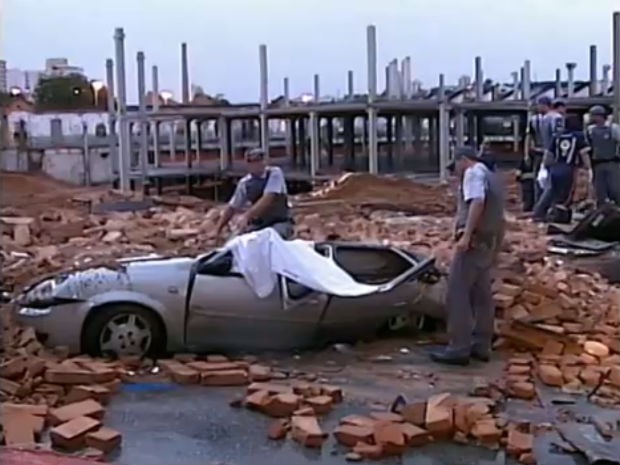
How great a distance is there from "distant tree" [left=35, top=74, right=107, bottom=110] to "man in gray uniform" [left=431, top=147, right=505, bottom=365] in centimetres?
4383

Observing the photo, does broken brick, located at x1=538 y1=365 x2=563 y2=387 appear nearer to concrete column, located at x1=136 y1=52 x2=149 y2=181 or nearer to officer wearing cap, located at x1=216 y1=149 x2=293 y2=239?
officer wearing cap, located at x1=216 y1=149 x2=293 y2=239

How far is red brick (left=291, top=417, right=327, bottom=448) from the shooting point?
6.21 meters

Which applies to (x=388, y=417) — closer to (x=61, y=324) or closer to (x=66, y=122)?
(x=61, y=324)

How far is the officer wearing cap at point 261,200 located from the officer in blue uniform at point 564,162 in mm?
6558

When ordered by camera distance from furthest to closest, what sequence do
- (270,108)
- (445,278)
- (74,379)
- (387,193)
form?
(270,108) → (387,193) → (445,278) → (74,379)

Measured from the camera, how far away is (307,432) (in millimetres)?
6270

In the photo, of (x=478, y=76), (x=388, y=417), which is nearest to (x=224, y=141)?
(x=478, y=76)

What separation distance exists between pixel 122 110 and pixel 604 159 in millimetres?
23125

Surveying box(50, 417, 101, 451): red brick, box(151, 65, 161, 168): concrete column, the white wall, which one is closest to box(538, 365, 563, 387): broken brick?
box(50, 417, 101, 451): red brick

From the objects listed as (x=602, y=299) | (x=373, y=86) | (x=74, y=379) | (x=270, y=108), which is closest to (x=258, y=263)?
(x=74, y=379)

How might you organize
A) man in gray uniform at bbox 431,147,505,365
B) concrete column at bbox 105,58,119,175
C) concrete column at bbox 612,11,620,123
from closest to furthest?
man in gray uniform at bbox 431,147,505,365, concrete column at bbox 612,11,620,123, concrete column at bbox 105,58,119,175

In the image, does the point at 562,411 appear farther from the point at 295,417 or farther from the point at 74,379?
the point at 74,379

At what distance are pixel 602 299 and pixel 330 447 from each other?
16.1 ft

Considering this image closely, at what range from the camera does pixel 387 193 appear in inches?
978
